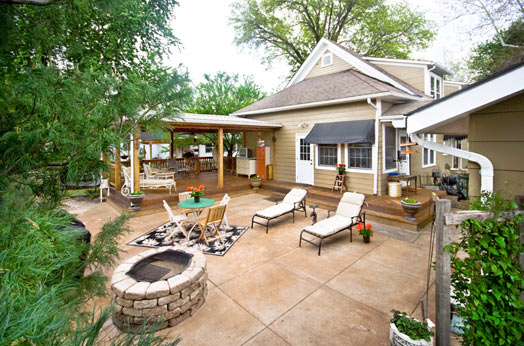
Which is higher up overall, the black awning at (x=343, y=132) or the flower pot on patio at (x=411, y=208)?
the black awning at (x=343, y=132)

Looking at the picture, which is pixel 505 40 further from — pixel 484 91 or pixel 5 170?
pixel 5 170

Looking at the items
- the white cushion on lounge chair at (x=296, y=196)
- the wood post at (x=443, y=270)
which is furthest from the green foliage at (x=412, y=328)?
the white cushion on lounge chair at (x=296, y=196)

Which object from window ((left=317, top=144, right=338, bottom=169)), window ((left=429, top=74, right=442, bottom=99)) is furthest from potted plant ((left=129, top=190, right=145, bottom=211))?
window ((left=429, top=74, right=442, bottom=99))

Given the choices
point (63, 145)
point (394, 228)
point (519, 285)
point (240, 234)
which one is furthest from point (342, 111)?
point (63, 145)

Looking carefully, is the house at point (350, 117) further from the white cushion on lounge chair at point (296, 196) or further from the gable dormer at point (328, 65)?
the white cushion on lounge chair at point (296, 196)

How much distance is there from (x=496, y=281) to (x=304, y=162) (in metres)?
9.22

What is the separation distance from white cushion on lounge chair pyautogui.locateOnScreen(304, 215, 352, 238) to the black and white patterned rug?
188 centimetres

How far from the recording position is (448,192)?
391 inches

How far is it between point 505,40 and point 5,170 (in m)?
20.3

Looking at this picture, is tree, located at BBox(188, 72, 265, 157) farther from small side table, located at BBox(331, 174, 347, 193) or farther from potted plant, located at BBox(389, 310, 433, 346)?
potted plant, located at BBox(389, 310, 433, 346)

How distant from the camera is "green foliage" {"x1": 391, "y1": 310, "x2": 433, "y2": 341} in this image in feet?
7.88

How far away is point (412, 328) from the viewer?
2.49 metres

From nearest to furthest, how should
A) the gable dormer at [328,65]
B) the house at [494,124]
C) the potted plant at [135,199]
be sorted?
the house at [494,124], the potted plant at [135,199], the gable dormer at [328,65]

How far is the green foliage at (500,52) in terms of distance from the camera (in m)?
12.5
